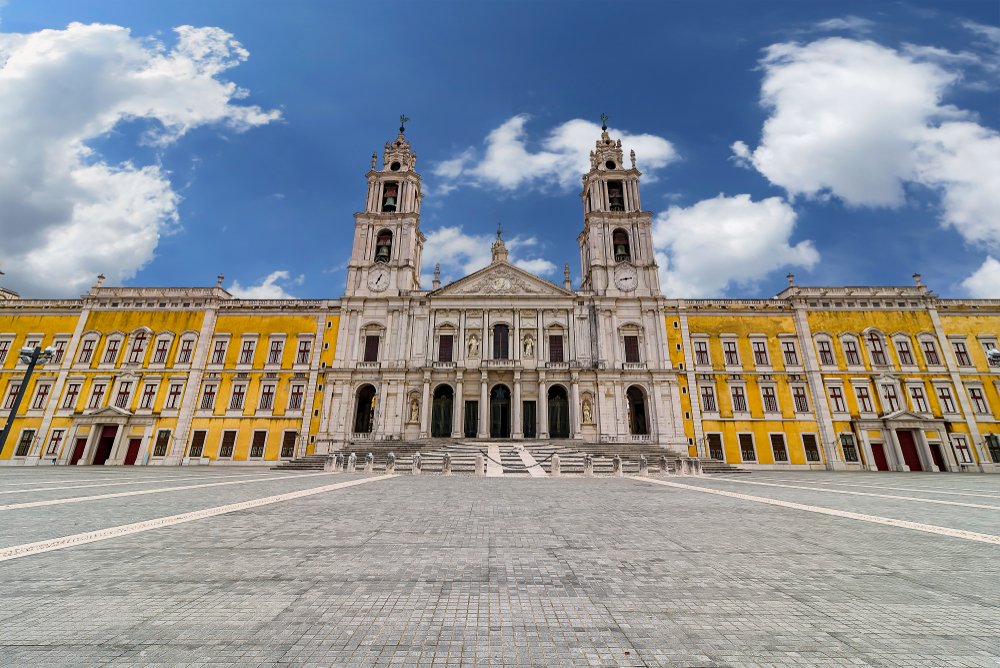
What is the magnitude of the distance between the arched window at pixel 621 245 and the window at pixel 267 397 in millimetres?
28409

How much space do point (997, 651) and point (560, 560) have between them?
331cm

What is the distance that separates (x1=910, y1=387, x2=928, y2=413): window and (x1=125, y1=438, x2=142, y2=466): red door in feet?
172

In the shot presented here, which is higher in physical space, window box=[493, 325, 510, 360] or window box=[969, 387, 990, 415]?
window box=[493, 325, 510, 360]

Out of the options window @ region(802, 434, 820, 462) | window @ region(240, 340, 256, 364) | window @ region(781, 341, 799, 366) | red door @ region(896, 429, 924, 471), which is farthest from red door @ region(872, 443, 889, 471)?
window @ region(240, 340, 256, 364)

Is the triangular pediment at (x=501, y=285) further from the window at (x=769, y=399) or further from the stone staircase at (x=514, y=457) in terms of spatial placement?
the window at (x=769, y=399)

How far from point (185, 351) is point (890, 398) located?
4999 cm

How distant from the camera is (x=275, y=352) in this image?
104ft

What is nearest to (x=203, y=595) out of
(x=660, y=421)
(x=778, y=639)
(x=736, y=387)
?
(x=778, y=639)

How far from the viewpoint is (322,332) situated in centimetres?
3241

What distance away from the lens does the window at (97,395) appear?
1166 inches

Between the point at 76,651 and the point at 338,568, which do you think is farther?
the point at 338,568

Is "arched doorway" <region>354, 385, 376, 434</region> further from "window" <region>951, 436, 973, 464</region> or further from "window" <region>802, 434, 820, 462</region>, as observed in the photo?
"window" <region>951, 436, 973, 464</region>

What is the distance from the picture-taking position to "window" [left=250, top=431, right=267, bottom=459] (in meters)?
28.8

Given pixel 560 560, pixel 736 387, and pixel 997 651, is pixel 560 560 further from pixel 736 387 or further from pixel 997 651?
pixel 736 387
